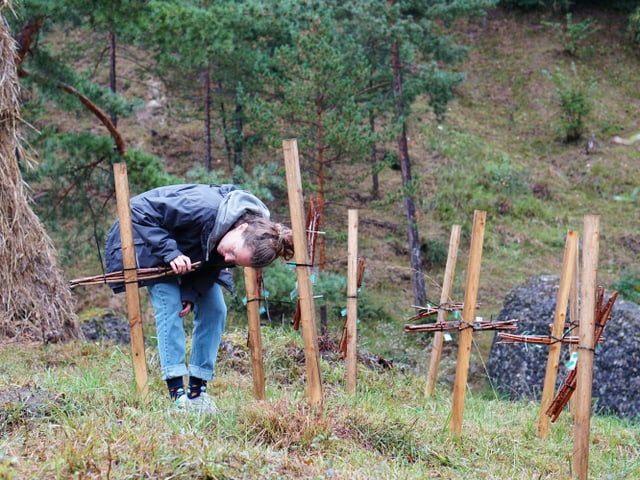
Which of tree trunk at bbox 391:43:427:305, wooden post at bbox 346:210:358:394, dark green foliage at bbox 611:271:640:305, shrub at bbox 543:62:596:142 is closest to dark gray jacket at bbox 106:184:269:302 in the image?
wooden post at bbox 346:210:358:394

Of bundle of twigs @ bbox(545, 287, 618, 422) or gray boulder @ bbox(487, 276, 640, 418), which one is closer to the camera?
bundle of twigs @ bbox(545, 287, 618, 422)

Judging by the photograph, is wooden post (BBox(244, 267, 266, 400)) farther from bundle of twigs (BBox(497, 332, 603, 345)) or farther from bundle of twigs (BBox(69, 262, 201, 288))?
bundle of twigs (BBox(497, 332, 603, 345))

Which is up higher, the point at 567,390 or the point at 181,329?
the point at 181,329

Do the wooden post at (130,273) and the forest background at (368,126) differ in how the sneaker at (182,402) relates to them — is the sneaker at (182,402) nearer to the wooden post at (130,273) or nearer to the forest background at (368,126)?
the wooden post at (130,273)

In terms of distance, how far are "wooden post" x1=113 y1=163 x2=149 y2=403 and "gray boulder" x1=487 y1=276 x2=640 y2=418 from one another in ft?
16.7

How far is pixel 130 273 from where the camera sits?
4.42m

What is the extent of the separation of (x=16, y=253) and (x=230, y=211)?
A: 481cm

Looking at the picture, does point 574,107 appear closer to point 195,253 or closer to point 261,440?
point 195,253

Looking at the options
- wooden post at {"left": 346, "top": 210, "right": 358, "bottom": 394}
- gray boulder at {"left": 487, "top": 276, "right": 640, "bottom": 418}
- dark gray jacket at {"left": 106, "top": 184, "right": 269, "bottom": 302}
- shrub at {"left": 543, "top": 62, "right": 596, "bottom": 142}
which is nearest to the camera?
dark gray jacket at {"left": 106, "top": 184, "right": 269, "bottom": 302}

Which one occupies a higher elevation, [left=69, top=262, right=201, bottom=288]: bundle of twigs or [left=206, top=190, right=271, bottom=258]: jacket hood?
[left=206, top=190, right=271, bottom=258]: jacket hood

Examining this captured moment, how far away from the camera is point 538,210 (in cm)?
1902

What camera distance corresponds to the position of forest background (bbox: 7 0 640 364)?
11570 mm

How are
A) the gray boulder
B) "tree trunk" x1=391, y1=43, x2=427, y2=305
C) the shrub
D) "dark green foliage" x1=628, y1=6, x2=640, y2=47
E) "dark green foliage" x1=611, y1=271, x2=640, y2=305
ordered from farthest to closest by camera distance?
"dark green foliage" x1=628, y1=6, x2=640, y2=47
the shrub
"tree trunk" x1=391, y1=43, x2=427, y2=305
"dark green foliage" x1=611, y1=271, x2=640, y2=305
the gray boulder

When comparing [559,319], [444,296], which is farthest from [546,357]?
[559,319]
